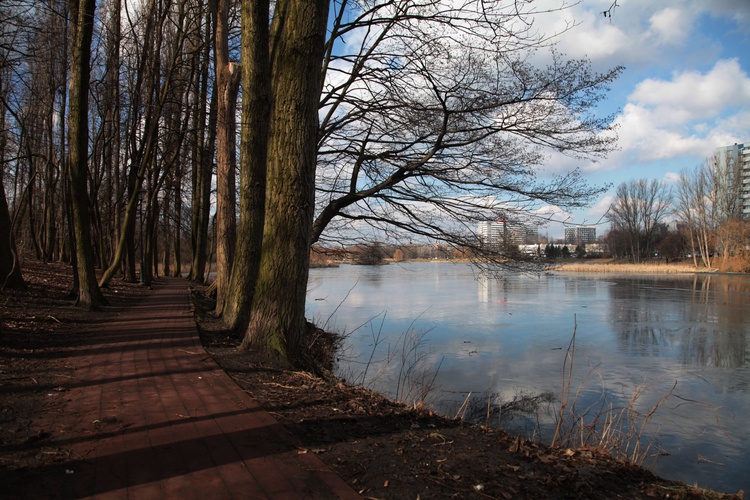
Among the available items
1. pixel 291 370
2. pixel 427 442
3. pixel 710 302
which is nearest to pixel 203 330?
pixel 291 370

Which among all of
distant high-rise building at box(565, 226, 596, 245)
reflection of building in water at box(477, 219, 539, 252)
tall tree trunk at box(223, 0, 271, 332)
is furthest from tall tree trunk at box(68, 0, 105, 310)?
distant high-rise building at box(565, 226, 596, 245)

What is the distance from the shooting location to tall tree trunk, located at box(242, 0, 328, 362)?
5570 millimetres

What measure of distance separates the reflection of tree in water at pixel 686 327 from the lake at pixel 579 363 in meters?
0.04

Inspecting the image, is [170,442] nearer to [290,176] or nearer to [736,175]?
[290,176]

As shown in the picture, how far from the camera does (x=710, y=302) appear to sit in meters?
20.7

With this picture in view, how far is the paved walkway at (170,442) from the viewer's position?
2617mm

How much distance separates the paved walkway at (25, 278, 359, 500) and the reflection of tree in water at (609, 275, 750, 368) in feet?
31.7

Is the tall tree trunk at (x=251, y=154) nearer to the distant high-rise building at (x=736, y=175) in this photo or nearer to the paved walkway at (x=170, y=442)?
the paved walkway at (x=170, y=442)

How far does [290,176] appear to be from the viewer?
18.2ft

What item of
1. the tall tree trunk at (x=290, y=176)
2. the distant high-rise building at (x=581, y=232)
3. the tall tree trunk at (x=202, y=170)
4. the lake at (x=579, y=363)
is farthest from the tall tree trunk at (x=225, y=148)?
the distant high-rise building at (x=581, y=232)

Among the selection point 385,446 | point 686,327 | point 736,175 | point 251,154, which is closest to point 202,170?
point 251,154

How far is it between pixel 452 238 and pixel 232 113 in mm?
5113

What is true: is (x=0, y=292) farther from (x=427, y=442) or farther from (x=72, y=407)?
(x=427, y=442)

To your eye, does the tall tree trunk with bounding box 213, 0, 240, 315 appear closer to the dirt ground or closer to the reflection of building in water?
the dirt ground
